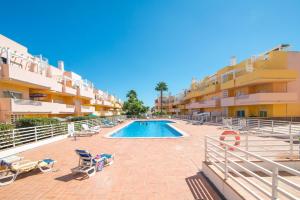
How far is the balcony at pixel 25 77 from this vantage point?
42.8ft

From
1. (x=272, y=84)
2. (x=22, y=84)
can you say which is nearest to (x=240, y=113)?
(x=272, y=84)

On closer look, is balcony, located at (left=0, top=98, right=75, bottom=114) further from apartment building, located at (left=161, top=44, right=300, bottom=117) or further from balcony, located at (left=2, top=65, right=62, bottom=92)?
apartment building, located at (left=161, top=44, right=300, bottom=117)

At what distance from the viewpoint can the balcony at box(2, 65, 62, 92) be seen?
13031 mm

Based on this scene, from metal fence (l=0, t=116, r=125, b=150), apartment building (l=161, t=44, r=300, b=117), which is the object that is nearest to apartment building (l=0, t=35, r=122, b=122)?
metal fence (l=0, t=116, r=125, b=150)

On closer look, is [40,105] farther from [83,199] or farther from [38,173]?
[83,199]

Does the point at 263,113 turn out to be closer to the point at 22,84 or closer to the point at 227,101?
the point at 227,101

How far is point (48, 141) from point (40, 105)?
24.1 ft

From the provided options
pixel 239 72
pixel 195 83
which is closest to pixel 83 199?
pixel 239 72

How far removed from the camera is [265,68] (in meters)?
21.9

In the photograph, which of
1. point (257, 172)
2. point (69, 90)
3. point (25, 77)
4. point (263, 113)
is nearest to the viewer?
point (257, 172)

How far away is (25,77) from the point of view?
14.9m

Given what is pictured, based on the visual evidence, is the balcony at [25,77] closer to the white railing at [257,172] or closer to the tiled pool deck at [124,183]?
the tiled pool deck at [124,183]

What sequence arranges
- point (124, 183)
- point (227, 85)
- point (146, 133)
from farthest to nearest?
→ point (227, 85) < point (146, 133) < point (124, 183)

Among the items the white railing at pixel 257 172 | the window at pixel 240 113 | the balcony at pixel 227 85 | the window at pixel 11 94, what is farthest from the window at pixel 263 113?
the window at pixel 11 94
